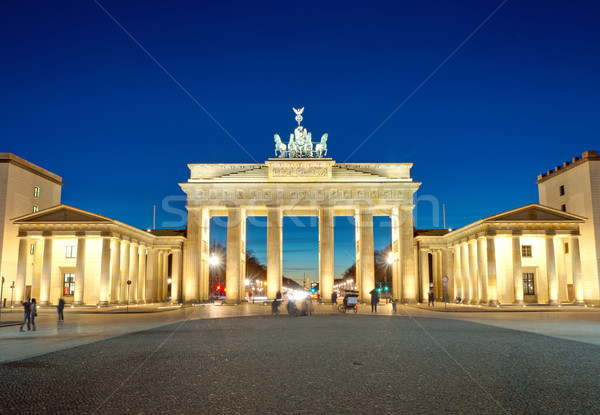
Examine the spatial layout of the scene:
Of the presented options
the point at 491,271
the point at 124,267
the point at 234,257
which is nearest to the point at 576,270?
the point at 491,271

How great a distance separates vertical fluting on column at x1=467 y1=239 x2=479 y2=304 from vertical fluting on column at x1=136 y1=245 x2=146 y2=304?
3809cm

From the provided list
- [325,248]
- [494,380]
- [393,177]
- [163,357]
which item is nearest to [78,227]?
[325,248]

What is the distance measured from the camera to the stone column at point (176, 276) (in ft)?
212

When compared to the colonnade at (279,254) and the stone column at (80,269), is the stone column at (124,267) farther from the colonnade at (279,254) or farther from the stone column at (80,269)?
the stone column at (80,269)

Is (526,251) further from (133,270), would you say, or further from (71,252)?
(71,252)

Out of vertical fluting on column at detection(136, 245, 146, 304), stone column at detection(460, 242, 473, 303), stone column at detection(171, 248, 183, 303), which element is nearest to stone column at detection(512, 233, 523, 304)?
stone column at detection(460, 242, 473, 303)

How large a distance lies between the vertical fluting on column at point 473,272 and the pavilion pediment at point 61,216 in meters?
37.9

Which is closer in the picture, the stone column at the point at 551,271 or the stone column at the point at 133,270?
the stone column at the point at 551,271

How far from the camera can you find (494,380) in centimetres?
1130

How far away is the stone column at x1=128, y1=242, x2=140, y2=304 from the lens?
59.5 metres

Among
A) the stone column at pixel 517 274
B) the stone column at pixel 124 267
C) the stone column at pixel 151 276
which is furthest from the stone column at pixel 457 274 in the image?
the stone column at pixel 151 276

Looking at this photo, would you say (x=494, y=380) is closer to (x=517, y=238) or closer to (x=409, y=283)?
(x=517, y=238)

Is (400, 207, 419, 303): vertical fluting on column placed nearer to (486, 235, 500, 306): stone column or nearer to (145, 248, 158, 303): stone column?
(486, 235, 500, 306): stone column

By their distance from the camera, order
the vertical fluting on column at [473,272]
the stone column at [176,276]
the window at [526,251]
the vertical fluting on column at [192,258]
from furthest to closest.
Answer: the stone column at [176,276] < the vertical fluting on column at [192,258] < the window at [526,251] < the vertical fluting on column at [473,272]
